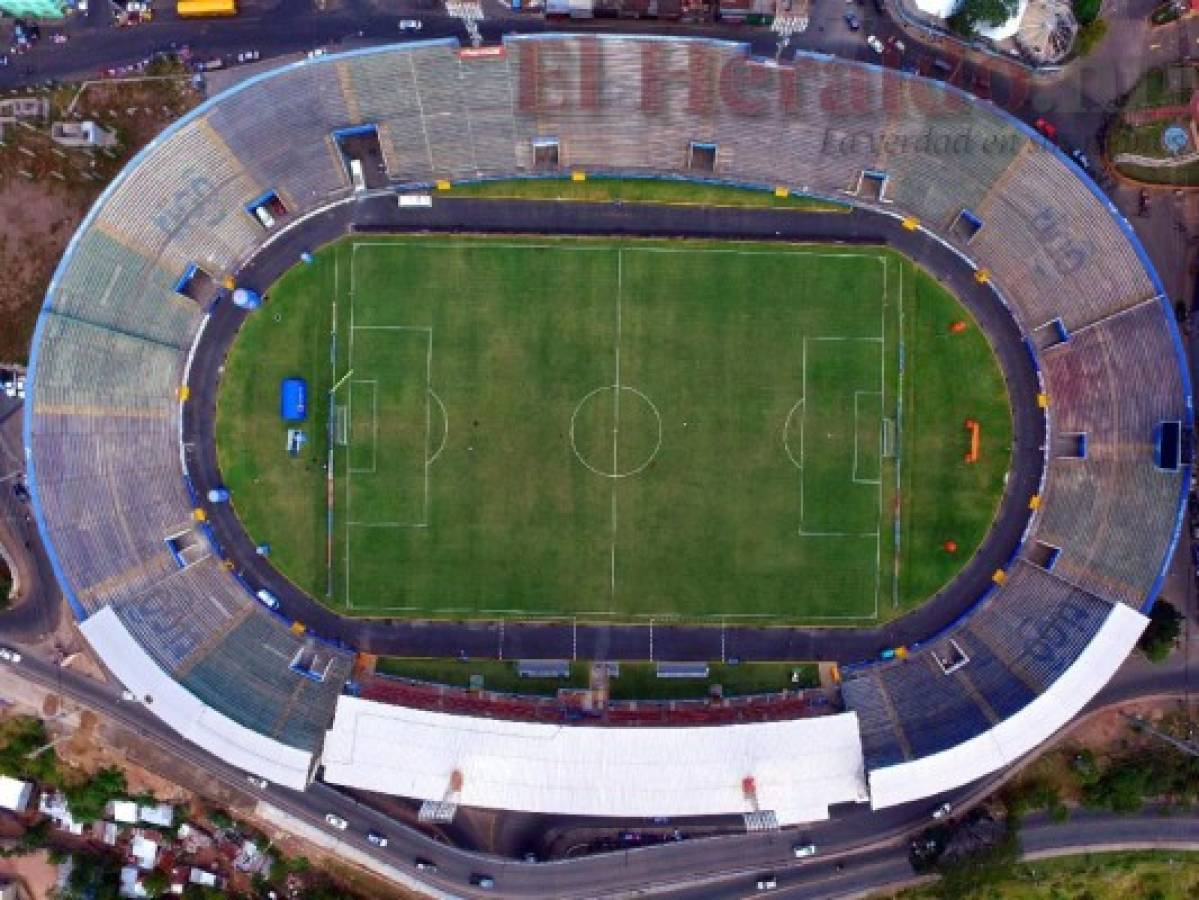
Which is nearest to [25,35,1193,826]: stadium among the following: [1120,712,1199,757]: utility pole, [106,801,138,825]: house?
[1120,712,1199,757]: utility pole

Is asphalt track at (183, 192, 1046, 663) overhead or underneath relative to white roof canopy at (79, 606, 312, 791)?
overhead

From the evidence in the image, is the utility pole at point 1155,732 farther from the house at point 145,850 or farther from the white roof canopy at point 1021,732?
the house at point 145,850

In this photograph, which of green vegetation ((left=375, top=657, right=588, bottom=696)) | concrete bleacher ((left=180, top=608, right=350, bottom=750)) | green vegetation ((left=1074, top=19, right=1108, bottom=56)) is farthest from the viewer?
green vegetation ((left=375, top=657, right=588, bottom=696))

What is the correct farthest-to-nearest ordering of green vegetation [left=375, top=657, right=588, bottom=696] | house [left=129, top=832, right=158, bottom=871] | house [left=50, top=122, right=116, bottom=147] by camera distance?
house [left=129, top=832, right=158, bottom=871] < green vegetation [left=375, top=657, right=588, bottom=696] < house [left=50, top=122, right=116, bottom=147]

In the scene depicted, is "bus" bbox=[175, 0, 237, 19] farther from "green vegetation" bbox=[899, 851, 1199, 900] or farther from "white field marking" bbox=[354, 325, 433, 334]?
"green vegetation" bbox=[899, 851, 1199, 900]

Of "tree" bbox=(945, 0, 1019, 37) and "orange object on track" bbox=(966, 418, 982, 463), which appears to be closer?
"tree" bbox=(945, 0, 1019, 37)

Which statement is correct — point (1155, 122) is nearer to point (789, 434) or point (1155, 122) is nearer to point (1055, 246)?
point (1055, 246)

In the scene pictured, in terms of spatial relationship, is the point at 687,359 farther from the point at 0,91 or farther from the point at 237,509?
the point at 0,91

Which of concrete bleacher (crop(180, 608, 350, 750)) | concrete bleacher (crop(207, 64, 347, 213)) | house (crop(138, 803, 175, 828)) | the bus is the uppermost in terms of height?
the bus

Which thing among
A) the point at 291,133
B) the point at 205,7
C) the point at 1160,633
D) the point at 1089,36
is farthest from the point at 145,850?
the point at 1089,36
